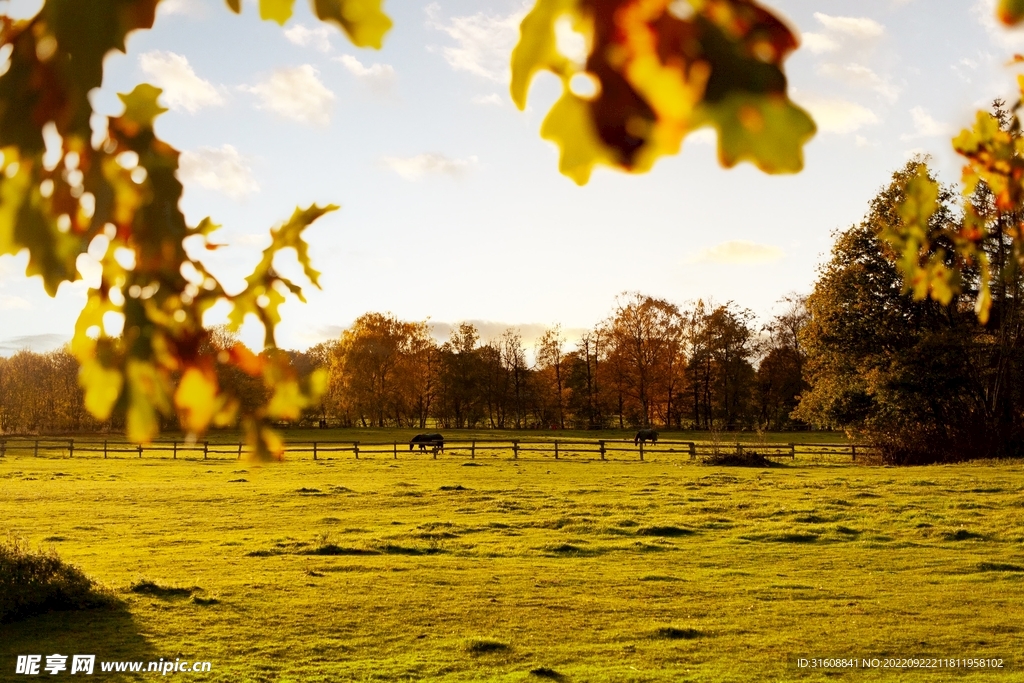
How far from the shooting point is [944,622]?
10258 millimetres

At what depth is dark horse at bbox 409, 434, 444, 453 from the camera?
45.7 meters

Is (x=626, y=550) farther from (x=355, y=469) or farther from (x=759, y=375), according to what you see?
(x=759, y=375)

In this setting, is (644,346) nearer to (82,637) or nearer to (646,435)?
(646,435)

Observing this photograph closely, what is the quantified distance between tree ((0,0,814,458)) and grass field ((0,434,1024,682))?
22.2 feet

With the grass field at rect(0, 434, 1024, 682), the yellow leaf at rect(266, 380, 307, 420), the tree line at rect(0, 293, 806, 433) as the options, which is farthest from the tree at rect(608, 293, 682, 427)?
the yellow leaf at rect(266, 380, 307, 420)

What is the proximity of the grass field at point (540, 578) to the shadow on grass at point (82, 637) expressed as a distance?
41 millimetres

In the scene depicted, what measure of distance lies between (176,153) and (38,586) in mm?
10257

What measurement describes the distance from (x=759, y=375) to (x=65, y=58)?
74.3m

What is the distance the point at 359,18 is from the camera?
1.39m

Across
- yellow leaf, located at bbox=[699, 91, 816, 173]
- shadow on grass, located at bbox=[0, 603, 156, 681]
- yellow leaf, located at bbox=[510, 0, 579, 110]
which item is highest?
yellow leaf, located at bbox=[510, 0, 579, 110]

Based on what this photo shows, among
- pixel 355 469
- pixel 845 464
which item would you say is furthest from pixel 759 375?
pixel 355 469

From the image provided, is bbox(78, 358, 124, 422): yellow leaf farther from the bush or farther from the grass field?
the bush

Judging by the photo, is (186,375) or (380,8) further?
(186,375)

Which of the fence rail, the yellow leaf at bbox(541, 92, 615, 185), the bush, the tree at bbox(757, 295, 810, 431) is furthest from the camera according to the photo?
the tree at bbox(757, 295, 810, 431)
